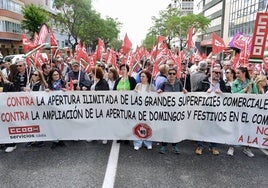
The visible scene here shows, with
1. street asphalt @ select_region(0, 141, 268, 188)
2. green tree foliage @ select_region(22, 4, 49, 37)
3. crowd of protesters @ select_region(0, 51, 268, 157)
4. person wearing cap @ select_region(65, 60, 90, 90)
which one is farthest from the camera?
green tree foliage @ select_region(22, 4, 49, 37)

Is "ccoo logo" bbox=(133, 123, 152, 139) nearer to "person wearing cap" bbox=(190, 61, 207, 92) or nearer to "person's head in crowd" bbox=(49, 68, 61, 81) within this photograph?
"person wearing cap" bbox=(190, 61, 207, 92)

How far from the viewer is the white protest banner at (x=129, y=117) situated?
5.28m

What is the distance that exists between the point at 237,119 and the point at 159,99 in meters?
1.41

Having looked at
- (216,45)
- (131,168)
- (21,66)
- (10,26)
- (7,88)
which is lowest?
(131,168)

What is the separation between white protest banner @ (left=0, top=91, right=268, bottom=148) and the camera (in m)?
5.28

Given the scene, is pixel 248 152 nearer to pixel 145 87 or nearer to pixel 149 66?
pixel 145 87

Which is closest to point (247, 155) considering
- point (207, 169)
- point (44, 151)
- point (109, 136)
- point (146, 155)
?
point (207, 169)

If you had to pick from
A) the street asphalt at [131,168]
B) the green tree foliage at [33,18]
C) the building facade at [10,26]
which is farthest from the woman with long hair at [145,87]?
the building facade at [10,26]

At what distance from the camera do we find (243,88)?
575cm

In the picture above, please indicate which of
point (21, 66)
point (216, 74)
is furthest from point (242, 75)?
point (21, 66)

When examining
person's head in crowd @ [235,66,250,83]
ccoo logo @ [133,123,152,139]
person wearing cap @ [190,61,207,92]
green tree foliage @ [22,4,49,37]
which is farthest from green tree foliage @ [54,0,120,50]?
ccoo logo @ [133,123,152,139]

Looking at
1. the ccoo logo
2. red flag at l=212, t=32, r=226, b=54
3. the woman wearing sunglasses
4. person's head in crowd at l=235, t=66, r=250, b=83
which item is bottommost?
the ccoo logo

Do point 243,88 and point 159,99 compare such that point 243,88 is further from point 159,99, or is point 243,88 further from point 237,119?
point 159,99

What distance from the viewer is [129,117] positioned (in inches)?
218
